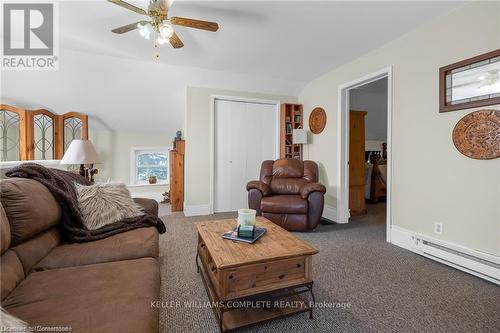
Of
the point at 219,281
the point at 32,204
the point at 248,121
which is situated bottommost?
the point at 219,281

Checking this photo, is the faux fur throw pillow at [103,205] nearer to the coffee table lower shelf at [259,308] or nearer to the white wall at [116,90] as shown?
the coffee table lower shelf at [259,308]

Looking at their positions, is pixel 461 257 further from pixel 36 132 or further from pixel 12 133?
pixel 12 133

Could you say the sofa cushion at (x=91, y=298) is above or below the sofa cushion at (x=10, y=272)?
below

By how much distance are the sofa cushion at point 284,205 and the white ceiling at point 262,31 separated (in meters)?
1.94

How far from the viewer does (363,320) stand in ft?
4.59

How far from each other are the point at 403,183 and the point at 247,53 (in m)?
2.49

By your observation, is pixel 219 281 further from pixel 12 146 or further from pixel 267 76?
pixel 12 146

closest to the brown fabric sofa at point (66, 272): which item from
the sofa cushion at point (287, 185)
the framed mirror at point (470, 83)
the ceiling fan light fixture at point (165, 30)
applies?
the ceiling fan light fixture at point (165, 30)

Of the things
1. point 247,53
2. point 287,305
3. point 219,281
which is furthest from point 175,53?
point 287,305

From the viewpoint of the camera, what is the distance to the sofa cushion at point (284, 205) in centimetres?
292

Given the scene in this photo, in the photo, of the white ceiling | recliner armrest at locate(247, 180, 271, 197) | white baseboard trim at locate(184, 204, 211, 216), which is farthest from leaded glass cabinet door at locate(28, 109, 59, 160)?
recliner armrest at locate(247, 180, 271, 197)

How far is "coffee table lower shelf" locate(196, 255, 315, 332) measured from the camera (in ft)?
4.21

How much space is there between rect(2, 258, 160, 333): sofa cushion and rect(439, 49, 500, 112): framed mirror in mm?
2752
